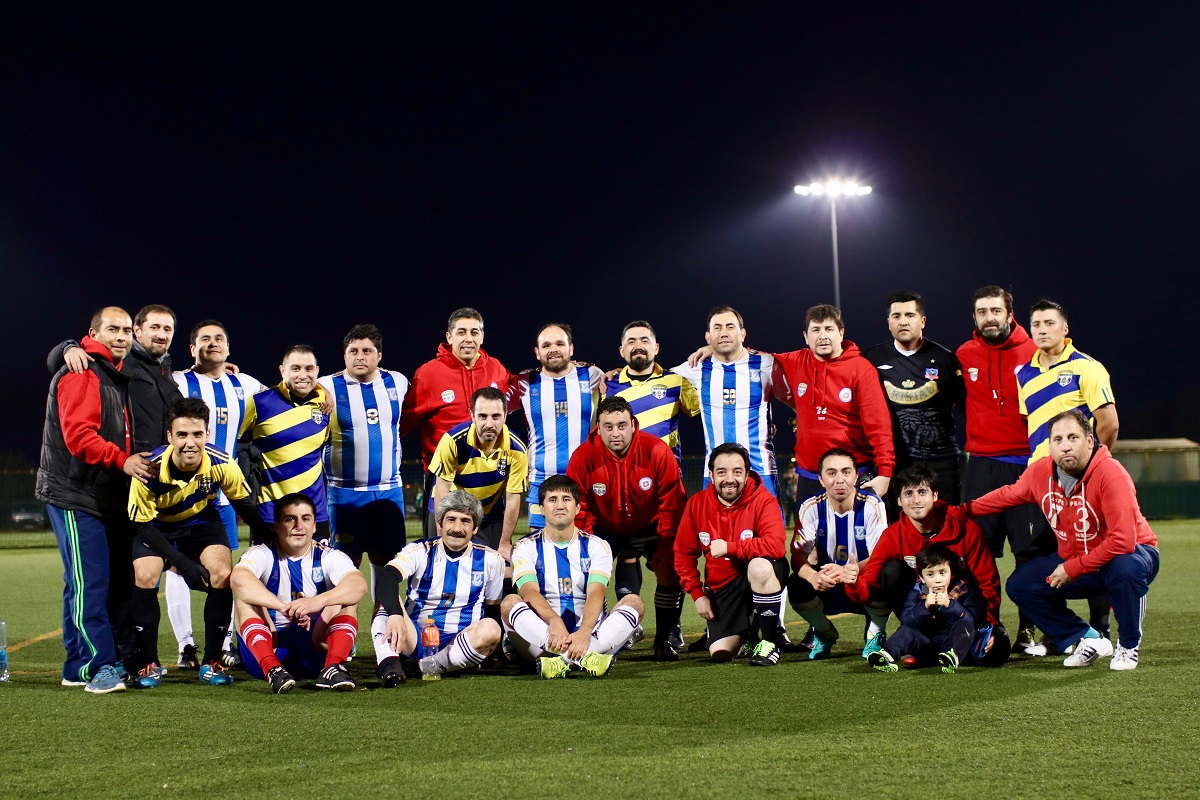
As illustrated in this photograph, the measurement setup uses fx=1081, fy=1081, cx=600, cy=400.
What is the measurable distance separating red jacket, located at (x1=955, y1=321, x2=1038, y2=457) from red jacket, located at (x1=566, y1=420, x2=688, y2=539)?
1.83 metres

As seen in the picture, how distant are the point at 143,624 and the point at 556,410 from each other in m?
2.77

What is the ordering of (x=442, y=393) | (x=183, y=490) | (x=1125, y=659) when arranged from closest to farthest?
(x=1125, y=659), (x=183, y=490), (x=442, y=393)

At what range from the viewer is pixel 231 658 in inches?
241

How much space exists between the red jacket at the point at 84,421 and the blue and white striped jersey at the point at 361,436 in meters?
1.60

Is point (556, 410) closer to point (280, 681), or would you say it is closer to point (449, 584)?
point (449, 584)

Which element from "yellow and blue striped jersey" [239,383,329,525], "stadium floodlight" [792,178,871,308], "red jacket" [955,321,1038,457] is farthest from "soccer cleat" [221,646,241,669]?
"stadium floodlight" [792,178,871,308]

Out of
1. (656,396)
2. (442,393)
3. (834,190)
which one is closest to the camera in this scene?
(656,396)

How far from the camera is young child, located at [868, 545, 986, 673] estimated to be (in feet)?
17.7

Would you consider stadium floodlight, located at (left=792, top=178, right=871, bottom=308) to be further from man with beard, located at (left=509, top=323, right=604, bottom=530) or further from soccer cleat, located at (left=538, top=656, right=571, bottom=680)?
soccer cleat, located at (left=538, top=656, right=571, bottom=680)

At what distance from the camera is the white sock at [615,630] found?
5520 mm

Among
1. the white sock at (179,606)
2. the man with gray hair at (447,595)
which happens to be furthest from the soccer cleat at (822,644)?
the white sock at (179,606)

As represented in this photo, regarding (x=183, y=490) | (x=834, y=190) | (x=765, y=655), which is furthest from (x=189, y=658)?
(x=834, y=190)

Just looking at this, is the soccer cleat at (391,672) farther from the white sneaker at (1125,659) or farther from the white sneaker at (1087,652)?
the white sneaker at (1125,659)

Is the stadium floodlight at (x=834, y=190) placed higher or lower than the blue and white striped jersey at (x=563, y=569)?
higher
